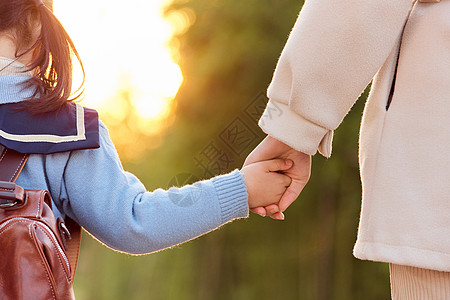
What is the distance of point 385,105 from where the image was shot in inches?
48.5

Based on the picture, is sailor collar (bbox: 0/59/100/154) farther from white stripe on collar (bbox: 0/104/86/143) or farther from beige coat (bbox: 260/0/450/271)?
beige coat (bbox: 260/0/450/271)

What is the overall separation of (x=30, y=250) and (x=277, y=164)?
2.20 feet

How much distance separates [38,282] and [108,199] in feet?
1.00

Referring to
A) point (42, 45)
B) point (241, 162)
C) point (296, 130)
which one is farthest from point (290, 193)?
point (241, 162)

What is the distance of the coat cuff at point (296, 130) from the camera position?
4.47 ft

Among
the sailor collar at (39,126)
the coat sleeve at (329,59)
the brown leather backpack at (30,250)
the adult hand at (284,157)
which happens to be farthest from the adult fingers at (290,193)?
the brown leather backpack at (30,250)

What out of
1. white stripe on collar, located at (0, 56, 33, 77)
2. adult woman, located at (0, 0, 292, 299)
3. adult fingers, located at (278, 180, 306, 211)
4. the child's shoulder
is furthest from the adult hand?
white stripe on collar, located at (0, 56, 33, 77)

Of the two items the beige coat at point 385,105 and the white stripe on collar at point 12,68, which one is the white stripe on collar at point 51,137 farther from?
the beige coat at point 385,105

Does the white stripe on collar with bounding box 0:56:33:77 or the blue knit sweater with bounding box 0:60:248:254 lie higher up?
the white stripe on collar with bounding box 0:56:33:77

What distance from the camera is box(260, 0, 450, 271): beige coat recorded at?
115 cm

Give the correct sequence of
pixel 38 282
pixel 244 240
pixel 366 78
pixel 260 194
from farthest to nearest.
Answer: pixel 244 240 < pixel 260 194 < pixel 366 78 < pixel 38 282

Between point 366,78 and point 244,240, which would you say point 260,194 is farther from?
point 244,240

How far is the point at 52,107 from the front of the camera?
4.50ft

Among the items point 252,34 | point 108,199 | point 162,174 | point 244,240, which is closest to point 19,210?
point 108,199
